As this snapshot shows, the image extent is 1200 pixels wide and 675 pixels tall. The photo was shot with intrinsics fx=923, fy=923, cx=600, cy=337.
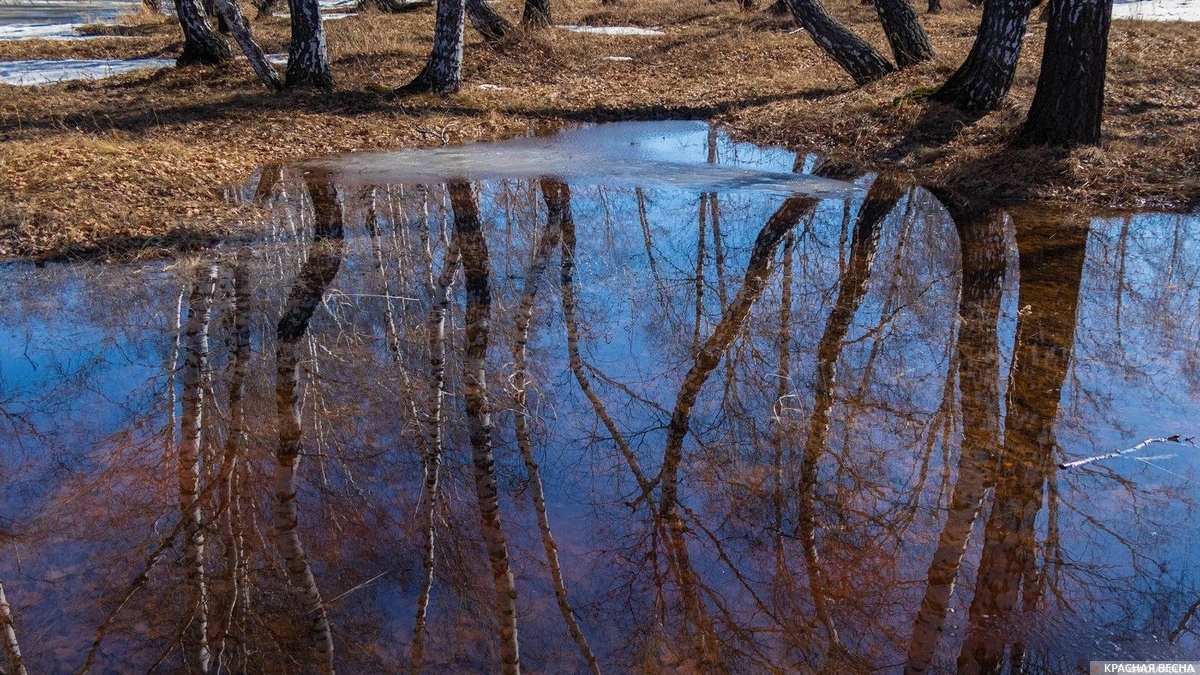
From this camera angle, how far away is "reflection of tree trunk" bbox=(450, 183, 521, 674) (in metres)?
3.59

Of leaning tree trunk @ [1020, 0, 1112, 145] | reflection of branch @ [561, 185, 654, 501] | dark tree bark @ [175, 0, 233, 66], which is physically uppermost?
dark tree bark @ [175, 0, 233, 66]

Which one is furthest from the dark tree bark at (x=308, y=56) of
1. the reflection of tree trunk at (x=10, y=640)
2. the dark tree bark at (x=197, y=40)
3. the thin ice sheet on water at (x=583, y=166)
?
the reflection of tree trunk at (x=10, y=640)

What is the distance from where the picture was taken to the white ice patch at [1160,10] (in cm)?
1864

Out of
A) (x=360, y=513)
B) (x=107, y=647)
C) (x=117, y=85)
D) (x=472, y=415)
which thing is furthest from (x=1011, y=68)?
(x=117, y=85)

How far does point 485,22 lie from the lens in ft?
57.8

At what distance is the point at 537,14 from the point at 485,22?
1.55 m

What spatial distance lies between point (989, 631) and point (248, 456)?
11.4 feet

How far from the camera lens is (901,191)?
9.40 meters

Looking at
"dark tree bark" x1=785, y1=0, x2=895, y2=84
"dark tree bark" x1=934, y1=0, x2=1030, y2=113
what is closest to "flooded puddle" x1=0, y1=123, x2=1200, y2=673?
"dark tree bark" x1=934, y1=0, x2=1030, y2=113

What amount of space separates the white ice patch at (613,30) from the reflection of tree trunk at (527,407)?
12135 mm

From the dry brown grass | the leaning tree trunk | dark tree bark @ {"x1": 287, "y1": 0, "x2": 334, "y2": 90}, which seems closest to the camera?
the dry brown grass

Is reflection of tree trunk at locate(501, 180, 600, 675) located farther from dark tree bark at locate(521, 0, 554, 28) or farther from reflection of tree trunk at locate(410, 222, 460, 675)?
dark tree bark at locate(521, 0, 554, 28)

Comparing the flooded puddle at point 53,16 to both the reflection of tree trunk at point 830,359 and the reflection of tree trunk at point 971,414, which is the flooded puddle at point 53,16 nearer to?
the reflection of tree trunk at point 830,359

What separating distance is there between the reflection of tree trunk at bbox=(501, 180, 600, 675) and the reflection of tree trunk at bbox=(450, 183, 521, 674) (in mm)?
171
